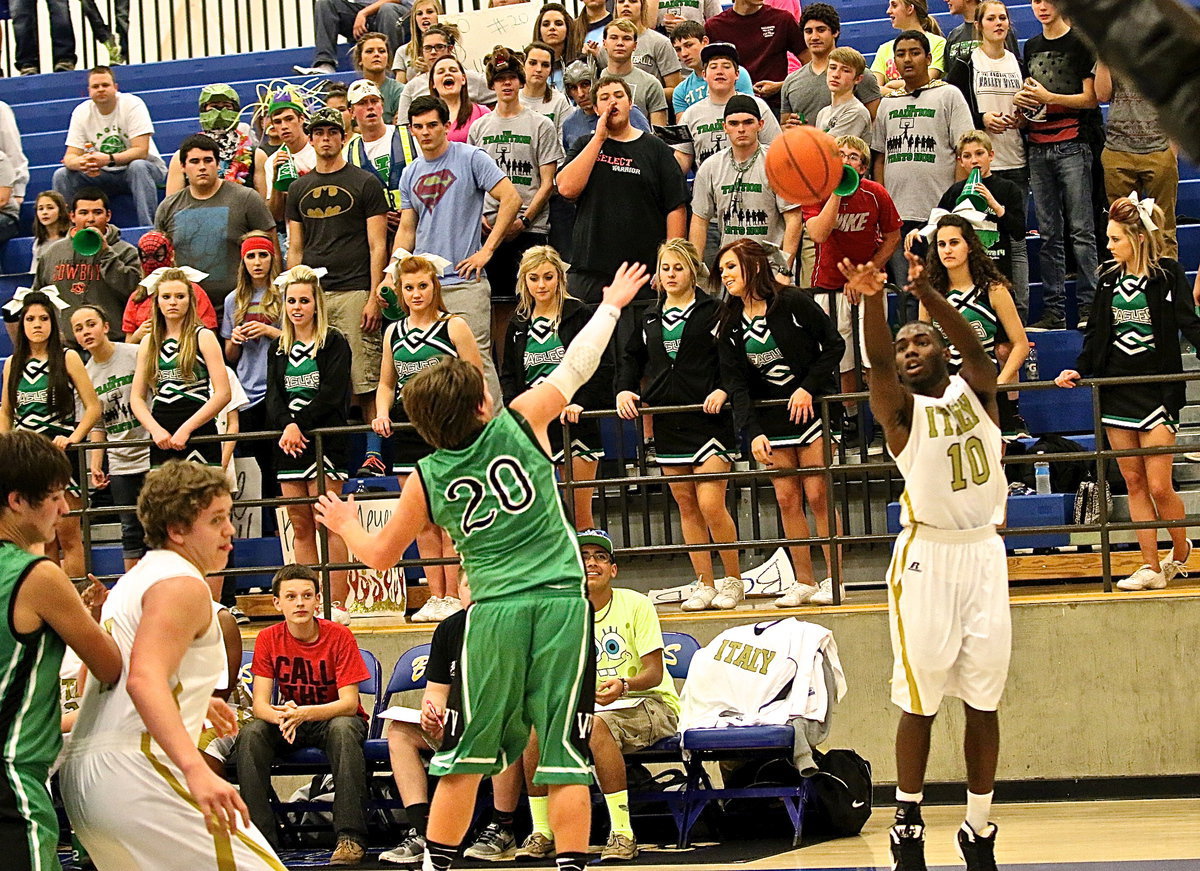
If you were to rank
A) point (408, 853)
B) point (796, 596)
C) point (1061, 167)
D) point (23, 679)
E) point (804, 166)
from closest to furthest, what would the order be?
point (23, 679), point (804, 166), point (408, 853), point (796, 596), point (1061, 167)

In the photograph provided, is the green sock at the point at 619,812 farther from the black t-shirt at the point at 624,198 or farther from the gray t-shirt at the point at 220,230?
the gray t-shirt at the point at 220,230

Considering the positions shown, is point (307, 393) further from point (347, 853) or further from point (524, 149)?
point (347, 853)

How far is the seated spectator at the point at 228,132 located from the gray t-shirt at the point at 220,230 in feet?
3.78

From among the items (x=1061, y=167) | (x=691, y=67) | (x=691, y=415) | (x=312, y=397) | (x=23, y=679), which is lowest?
(x=23, y=679)

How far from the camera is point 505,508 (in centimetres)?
491

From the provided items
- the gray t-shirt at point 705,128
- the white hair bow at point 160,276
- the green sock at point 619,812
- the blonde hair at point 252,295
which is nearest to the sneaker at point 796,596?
the green sock at point 619,812

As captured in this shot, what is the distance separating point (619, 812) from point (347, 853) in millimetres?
1291

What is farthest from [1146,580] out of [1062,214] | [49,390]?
[49,390]

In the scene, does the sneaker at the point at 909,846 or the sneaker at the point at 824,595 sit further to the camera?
the sneaker at the point at 824,595

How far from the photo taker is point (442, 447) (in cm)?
494

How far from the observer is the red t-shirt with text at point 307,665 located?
785cm

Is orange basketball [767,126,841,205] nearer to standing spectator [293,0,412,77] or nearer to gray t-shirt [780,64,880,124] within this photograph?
gray t-shirt [780,64,880,124]

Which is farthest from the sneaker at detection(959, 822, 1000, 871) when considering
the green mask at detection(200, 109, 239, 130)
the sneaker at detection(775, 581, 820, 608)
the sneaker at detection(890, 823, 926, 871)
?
the green mask at detection(200, 109, 239, 130)

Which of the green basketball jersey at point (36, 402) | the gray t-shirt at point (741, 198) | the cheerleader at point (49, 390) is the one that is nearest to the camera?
the cheerleader at point (49, 390)
